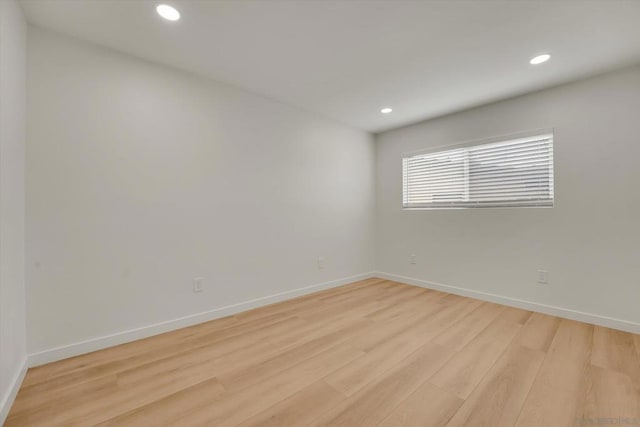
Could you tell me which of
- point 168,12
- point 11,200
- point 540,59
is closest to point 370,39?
point 168,12

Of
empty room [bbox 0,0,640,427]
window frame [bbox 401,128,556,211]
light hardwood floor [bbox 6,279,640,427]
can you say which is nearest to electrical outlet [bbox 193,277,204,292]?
empty room [bbox 0,0,640,427]

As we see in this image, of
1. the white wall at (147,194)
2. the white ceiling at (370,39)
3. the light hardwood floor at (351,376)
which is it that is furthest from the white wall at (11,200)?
the white ceiling at (370,39)

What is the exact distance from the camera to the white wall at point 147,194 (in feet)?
6.17

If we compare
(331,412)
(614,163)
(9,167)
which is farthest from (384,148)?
(9,167)

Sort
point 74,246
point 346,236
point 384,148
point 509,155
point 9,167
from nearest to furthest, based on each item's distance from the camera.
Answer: point 9,167
point 74,246
point 509,155
point 346,236
point 384,148

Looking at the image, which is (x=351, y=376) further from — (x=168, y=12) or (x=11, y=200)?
(x=168, y=12)

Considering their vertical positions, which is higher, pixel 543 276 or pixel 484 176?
pixel 484 176

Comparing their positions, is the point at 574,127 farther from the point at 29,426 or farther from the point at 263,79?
the point at 29,426

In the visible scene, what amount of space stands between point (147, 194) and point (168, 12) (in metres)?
1.38

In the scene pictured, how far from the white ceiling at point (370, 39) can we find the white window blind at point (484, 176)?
0.66 m

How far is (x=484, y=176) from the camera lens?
10.6 feet

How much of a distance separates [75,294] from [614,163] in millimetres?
4716

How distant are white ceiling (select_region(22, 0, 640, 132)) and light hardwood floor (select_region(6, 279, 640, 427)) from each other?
94.1 inches

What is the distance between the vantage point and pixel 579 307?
257 centimetres
